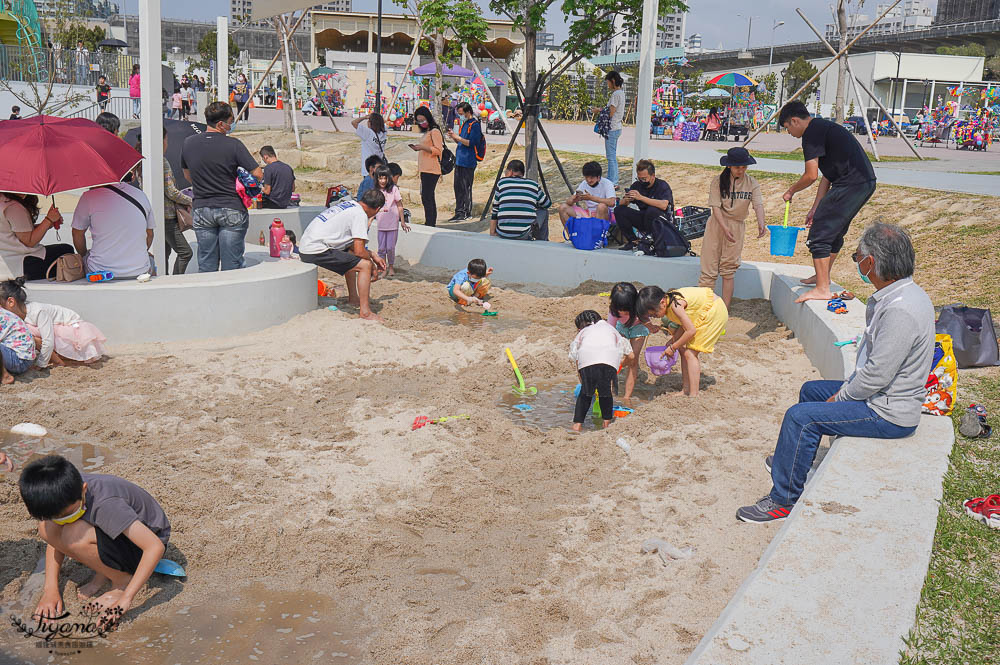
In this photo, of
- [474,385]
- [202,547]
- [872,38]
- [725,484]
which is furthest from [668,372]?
[872,38]

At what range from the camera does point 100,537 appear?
3.53m

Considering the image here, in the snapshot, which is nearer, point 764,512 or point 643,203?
point 764,512

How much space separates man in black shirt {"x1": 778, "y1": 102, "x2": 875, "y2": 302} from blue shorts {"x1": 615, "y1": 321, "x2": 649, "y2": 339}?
1863 mm

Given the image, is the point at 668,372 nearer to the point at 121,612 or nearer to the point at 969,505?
the point at 969,505

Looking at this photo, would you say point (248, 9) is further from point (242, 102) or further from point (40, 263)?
point (40, 263)

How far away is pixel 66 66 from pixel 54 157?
30.0m

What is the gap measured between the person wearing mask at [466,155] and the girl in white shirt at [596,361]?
23.6 feet

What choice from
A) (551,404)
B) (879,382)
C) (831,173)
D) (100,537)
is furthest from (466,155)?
(100,537)

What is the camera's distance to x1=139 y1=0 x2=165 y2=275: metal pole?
754 centimetres

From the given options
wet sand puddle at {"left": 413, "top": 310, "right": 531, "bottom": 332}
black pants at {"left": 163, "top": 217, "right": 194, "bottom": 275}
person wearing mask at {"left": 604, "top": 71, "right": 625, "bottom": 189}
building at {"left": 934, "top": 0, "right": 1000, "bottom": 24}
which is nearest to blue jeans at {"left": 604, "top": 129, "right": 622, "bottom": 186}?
person wearing mask at {"left": 604, "top": 71, "right": 625, "bottom": 189}

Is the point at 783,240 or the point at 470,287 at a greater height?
the point at 783,240

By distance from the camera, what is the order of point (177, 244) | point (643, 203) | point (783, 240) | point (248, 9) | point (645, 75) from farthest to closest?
point (248, 9) < point (645, 75) < point (643, 203) < point (177, 244) < point (783, 240)

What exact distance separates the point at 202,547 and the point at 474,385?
9.44 feet

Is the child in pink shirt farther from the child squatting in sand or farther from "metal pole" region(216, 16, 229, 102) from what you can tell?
"metal pole" region(216, 16, 229, 102)
